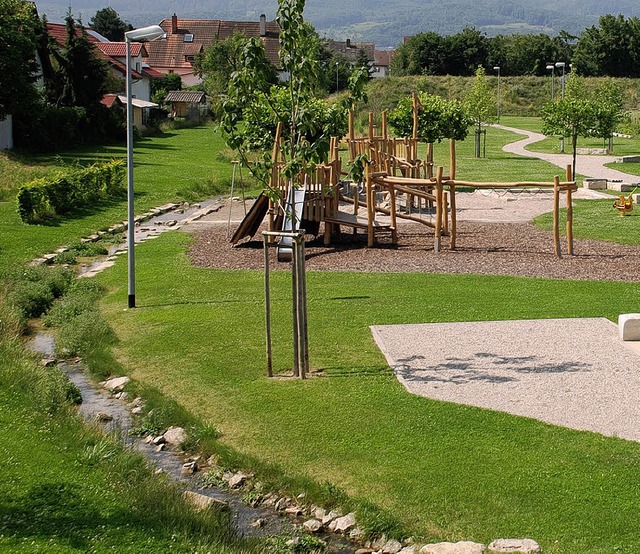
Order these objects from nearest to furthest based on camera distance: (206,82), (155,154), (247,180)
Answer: (247,180) < (155,154) < (206,82)

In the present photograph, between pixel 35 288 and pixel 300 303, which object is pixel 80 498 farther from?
pixel 35 288

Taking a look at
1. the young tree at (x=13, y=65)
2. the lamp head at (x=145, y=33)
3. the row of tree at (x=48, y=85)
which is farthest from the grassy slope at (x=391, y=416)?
the row of tree at (x=48, y=85)

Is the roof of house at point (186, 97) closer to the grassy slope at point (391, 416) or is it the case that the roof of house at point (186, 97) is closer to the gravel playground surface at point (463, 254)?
the gravel playground surface at point (463, 254)

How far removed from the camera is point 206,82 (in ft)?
270

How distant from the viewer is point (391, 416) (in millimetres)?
10742

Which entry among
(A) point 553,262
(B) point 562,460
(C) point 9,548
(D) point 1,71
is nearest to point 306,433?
(B) point 562,460

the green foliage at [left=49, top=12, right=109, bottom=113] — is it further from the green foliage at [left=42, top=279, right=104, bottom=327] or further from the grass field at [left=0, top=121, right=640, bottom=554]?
the green foliage at [left=42, top=279, right=104, bottom=327]

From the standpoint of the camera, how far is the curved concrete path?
37812mm

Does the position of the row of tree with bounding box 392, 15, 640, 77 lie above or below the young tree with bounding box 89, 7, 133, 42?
below

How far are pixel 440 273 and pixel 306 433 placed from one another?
874 centimetres

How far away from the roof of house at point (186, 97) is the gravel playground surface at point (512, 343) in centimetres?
6117

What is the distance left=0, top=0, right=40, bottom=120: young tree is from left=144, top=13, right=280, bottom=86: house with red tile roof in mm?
57886

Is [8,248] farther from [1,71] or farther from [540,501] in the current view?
[1,71]

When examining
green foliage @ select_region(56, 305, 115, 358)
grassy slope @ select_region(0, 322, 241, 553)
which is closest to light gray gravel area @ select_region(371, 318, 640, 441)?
grassy slope @ select_region(0, 322, 241, 553)
